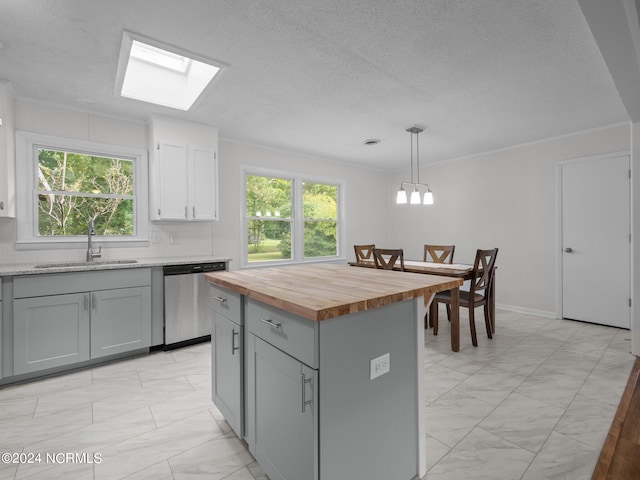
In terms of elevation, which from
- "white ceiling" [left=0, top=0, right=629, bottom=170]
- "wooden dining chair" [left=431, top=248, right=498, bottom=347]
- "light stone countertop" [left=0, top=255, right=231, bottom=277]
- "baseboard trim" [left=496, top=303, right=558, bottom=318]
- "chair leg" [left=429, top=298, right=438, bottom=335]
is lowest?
"baseboard trim" [left=496, top=303, right=558, bottom=318]

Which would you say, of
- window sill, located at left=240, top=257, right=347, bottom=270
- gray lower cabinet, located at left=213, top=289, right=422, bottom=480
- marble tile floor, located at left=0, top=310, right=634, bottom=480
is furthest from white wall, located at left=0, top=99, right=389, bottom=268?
gray lower cabinet, located at left=213, top=289, right=422, bottom=480

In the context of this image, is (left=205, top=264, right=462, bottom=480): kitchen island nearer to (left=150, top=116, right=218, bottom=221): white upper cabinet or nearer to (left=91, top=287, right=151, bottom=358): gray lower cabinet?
(left=91, top=287, right=151, bottom=358): gray lower cabinet

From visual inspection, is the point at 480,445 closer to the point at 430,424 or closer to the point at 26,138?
the point at 430,424

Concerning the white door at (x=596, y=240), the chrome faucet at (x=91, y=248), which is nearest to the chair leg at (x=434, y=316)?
the white door at (x=596, y=240)

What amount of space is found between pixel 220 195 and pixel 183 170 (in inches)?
27.3

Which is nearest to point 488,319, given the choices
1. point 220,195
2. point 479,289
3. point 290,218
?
point 479,289

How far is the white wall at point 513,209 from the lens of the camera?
4.34 metres

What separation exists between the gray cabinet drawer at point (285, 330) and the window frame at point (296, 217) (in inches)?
119

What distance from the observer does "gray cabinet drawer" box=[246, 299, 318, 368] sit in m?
1.18

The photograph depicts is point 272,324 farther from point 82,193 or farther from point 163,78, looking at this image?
point 82,193

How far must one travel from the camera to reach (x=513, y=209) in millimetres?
4746

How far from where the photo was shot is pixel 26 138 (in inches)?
120

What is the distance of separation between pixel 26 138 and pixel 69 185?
0.53 metres

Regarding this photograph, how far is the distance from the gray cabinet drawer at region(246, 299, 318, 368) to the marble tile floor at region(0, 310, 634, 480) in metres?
0.77
